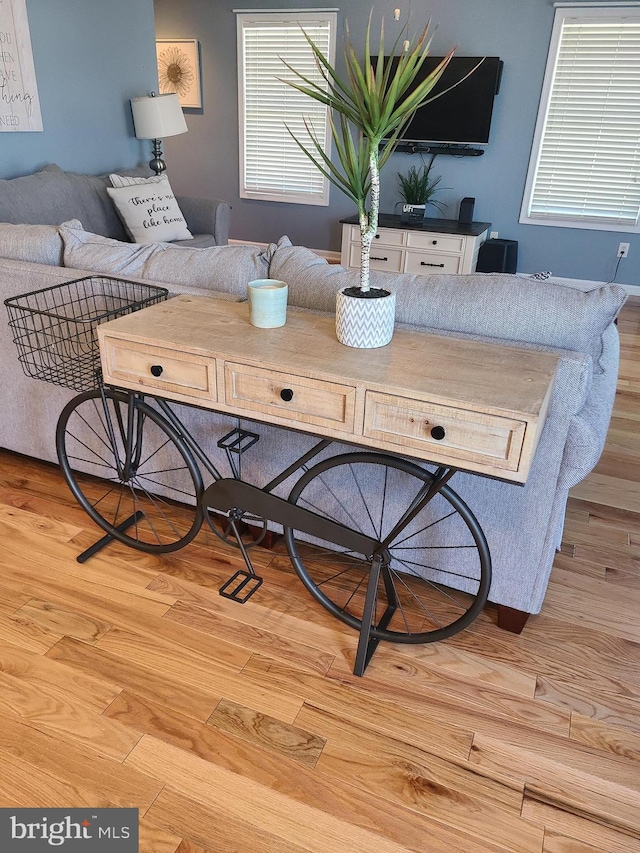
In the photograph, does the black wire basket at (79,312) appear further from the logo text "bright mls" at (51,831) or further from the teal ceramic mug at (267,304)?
the logo text "bright mls" at (51,831)

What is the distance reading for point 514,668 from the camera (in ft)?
5.73

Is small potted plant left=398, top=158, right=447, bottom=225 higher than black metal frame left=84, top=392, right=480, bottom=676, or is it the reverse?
small potted plant left=398, top=158, right=447, bottom=225

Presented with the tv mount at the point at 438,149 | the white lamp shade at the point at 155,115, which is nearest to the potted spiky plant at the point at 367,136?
the white lamp shade at the point at 155,115

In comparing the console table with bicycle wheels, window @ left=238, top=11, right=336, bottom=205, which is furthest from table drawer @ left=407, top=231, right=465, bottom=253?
the console table with bicycle wheels

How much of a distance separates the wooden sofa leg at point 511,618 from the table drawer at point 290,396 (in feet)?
2.58

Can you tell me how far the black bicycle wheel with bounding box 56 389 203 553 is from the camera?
2090 millimetres

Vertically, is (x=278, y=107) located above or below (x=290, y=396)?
above

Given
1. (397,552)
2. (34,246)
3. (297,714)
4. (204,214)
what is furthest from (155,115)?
(297,714)

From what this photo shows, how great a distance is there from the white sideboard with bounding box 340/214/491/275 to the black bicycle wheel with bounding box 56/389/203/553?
3517 mm

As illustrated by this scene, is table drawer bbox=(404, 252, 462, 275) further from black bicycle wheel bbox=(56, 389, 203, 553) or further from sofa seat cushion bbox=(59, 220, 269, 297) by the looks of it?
black bicycle wheel bbox=(56, 389, 203, 553)

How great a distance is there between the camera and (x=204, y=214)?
4.70 metres

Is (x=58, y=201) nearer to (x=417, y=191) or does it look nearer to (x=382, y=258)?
(x=382, y=258)

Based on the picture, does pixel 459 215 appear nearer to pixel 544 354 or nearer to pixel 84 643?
pixel 544 354

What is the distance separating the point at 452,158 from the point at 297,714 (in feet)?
17.0
